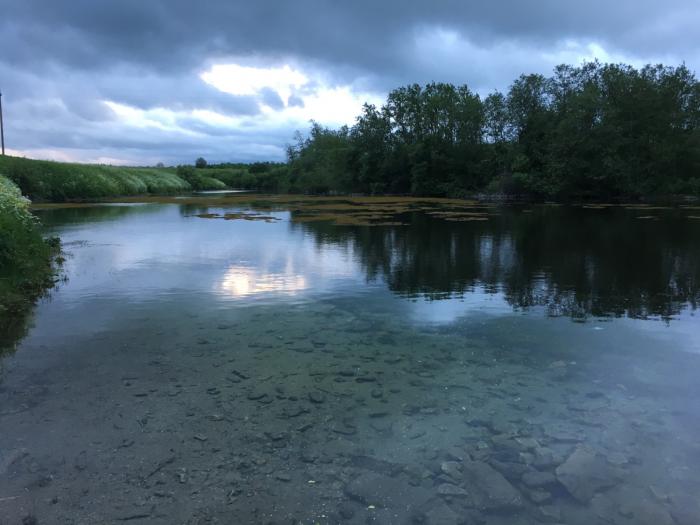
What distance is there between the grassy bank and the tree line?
194 ft

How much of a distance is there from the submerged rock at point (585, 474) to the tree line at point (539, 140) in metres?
60.5

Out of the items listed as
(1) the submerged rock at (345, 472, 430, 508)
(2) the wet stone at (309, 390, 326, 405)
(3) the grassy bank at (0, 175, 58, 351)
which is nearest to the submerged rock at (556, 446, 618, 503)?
(1) the submerged rock at (345, 472, 430, 508)

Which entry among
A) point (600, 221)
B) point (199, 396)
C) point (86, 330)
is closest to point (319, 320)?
point (199, 396)

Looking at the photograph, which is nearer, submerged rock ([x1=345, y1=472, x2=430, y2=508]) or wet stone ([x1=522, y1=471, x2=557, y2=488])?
submerged rock ([x1=345, y1=472, x2=430, y2=508])

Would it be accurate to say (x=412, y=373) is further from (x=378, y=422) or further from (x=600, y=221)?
(x=600, y=221)

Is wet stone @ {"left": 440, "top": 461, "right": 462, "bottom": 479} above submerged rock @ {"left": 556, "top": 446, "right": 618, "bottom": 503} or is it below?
above

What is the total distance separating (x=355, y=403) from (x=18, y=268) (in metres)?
10.5

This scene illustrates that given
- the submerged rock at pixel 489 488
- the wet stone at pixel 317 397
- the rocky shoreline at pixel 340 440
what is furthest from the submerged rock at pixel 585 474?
the wet stone at pixel 317 397

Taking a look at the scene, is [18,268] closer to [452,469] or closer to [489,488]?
[452,469]

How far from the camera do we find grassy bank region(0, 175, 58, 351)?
991 centimetres

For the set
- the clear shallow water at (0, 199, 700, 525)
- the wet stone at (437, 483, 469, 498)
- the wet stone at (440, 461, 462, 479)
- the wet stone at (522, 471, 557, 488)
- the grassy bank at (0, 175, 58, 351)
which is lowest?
the wet stone at (522, 471, 557, 488)

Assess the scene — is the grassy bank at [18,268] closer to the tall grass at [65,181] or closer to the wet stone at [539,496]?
the wet stone at [539,496]

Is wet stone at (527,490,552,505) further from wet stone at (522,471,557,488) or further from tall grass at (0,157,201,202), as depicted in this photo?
tall grass at (0,157,201,202)

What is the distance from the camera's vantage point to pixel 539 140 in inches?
2741
